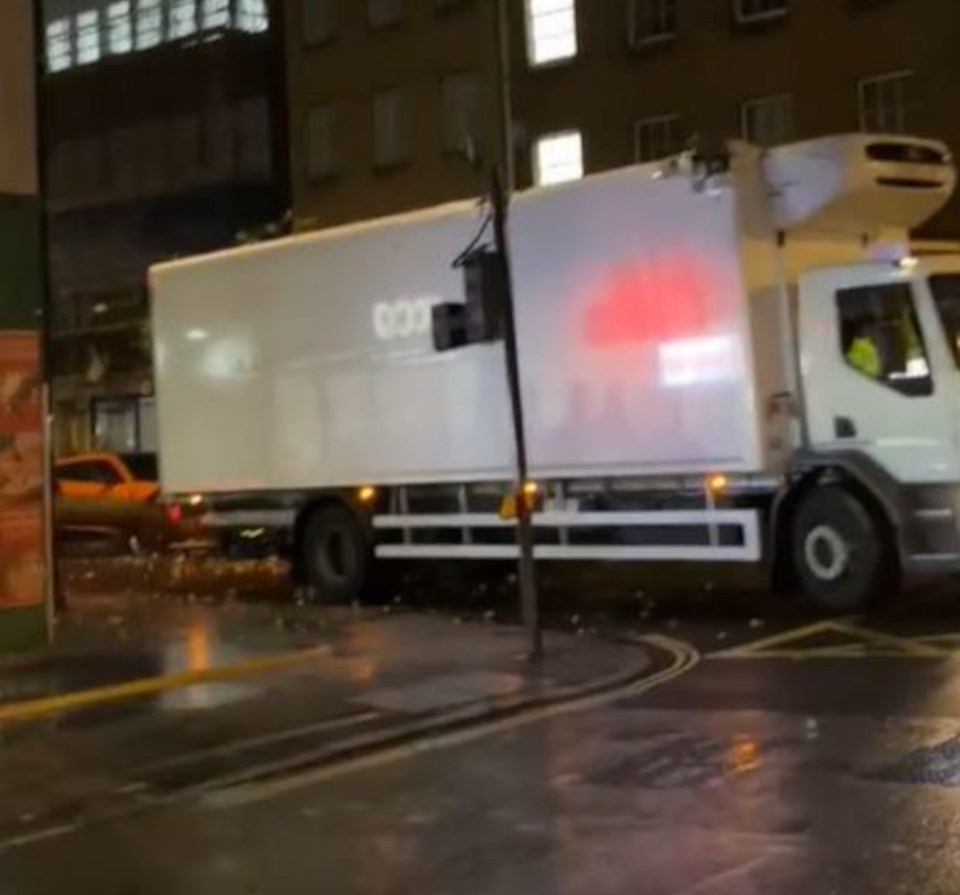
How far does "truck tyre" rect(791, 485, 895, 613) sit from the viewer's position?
15.7 meters

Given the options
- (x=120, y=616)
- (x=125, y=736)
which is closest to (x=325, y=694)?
(x=125, y=736)

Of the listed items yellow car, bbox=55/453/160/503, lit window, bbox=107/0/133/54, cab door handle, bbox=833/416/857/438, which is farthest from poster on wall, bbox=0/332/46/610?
lit window, bbox=107/0/133/54

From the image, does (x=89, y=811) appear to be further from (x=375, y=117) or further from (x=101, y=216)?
(x=101, y=216)

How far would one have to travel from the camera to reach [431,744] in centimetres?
1105

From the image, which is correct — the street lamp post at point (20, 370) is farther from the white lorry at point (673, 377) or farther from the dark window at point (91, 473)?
the dark window at point (91, 473)

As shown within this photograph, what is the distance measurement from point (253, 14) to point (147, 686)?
32852mm

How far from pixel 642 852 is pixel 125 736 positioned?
4.80 meters

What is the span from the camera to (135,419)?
1801 inches

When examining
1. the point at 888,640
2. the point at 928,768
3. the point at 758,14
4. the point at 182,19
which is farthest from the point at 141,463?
the point at 928,768

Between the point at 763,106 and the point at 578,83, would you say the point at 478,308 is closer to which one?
the point at 763,106

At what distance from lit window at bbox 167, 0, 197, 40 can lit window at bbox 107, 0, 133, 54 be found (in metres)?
1.74

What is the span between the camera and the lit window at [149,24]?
45.3 meters

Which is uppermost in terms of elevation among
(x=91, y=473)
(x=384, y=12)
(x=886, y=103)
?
(x=384, y=12)

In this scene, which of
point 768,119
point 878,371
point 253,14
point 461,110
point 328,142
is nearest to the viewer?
point 878,371
